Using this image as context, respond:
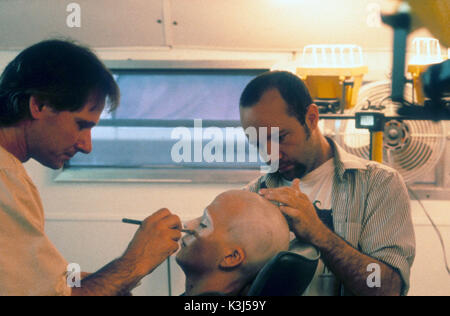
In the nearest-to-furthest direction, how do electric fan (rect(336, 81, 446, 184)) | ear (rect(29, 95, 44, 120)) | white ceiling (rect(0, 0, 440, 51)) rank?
ear (rect(29, 95, 44, 120)) < electric fan (rect(336, 81, 446, 184)) < white ceiling (rect(0, 0, 440, 51))

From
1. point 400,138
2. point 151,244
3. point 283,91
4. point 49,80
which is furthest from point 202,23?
point 151,244

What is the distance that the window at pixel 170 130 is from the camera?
3260 millimetres

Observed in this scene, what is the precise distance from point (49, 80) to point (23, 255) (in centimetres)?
63

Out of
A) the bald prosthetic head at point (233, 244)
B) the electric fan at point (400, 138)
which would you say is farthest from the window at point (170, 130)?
the bald prosthetic head at point (233, 244)

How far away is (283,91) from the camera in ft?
6.04

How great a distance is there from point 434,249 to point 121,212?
243 cm

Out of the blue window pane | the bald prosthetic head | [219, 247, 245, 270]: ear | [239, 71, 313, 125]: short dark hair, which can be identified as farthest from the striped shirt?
the blue window pane

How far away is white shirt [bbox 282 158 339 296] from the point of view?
1751mm

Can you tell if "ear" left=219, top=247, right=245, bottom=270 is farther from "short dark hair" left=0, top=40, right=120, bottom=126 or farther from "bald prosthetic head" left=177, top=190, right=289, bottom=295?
"short dark hair" left=0, top=40, right=120, bottom=126

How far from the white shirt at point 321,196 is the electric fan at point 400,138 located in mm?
869

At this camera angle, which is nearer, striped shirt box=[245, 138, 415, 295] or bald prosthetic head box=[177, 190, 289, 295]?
bald prosthetic head box=[177, 190, 289, 295]

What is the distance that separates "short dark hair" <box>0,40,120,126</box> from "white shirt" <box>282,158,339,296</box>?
1.05 meters

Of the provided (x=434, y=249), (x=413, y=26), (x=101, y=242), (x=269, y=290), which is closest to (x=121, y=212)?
(x=101, y=242)
